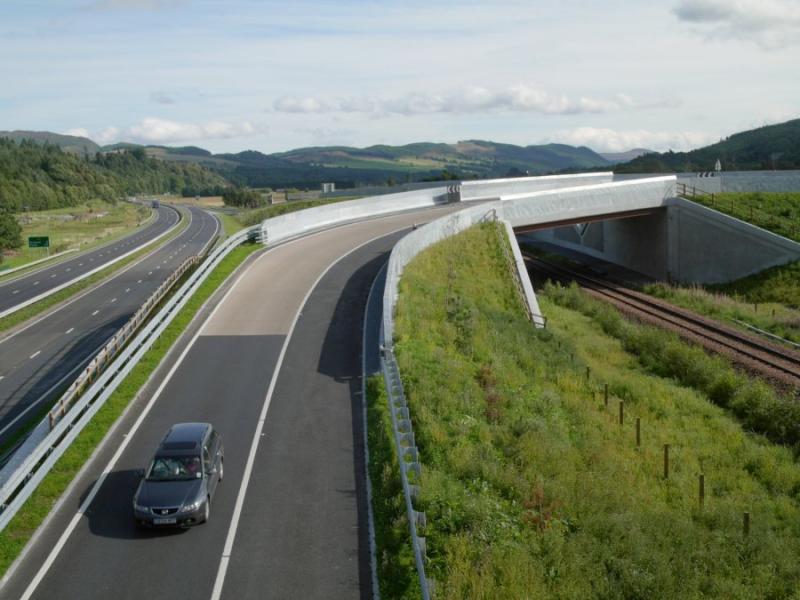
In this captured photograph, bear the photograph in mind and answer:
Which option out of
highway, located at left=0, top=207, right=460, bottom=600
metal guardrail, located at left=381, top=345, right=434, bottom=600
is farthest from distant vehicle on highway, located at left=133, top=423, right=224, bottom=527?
metal guardrail, located at left=381, top=345, right=434, bottom=600

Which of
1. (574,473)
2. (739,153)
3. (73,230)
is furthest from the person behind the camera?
(739,153)

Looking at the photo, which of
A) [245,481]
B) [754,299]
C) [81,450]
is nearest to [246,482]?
[245,481]

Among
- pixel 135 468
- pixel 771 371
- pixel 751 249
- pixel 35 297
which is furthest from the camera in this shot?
pixel 751 249

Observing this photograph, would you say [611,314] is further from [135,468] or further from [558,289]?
[135,468]

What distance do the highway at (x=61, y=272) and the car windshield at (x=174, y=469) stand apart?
89.3 ft

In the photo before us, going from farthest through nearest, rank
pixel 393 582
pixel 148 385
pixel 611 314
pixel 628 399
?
pixel 611 314, pixel 628 399, pixel 148 385, pixel 393 582

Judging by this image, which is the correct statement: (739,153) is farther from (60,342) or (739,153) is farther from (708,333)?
(60,342)

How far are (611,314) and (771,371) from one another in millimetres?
10308

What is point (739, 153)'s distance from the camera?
14025cm

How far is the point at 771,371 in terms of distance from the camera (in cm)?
2875

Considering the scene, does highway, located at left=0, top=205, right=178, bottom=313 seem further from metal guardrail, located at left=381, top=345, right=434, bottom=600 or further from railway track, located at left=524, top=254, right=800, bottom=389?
railway track, located at left=524, top=254, right=800, bottom=389

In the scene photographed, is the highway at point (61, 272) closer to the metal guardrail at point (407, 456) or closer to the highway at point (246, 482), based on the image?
the highway at point (246, 482)

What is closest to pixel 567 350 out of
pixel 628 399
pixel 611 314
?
pixel 628 399

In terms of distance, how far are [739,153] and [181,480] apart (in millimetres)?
143286
